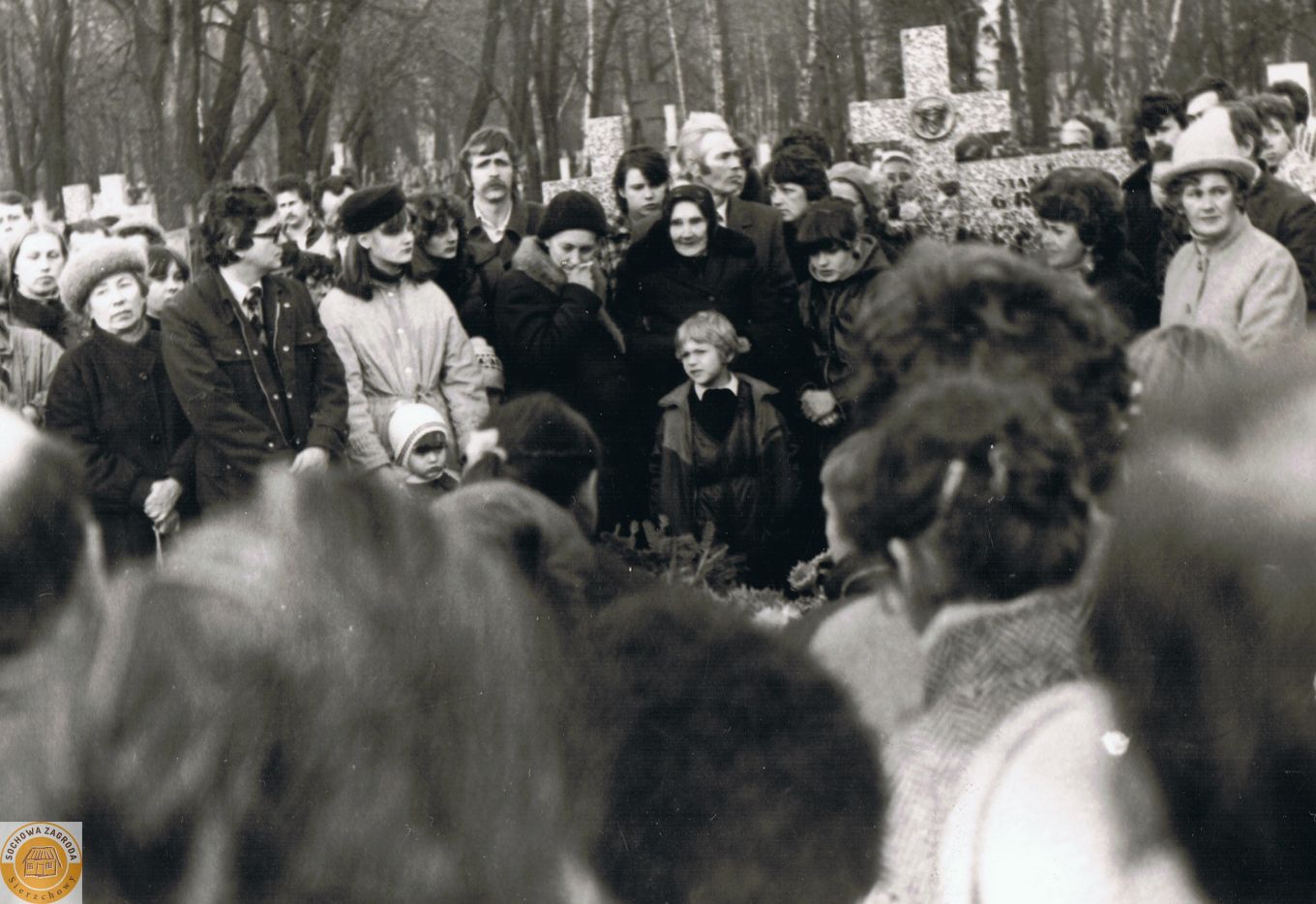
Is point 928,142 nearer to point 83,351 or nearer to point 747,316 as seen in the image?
point 747,316

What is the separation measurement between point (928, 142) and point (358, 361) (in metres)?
2.53

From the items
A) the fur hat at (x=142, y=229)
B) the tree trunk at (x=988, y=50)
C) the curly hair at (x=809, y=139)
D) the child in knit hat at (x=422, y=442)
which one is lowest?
the child in knit hat at (x=422, y=442)

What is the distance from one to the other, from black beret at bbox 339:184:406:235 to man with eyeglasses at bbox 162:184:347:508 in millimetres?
191

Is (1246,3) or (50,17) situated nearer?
(50,17)

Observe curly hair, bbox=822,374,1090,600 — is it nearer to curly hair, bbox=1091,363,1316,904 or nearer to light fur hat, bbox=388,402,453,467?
curly hair, bbox=1091,363,1316,904

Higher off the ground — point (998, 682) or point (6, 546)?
point (6, 546)

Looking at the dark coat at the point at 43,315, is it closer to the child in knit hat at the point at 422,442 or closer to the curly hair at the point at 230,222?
the curly hair at the point at 230,222

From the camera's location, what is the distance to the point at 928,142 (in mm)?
5602

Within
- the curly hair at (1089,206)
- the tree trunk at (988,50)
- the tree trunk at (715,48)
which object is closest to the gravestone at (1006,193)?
the curly hair at (1089,206)

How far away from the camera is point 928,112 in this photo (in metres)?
5.77

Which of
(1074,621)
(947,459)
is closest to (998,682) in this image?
(1074,621)

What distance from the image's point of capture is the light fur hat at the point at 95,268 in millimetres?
4066

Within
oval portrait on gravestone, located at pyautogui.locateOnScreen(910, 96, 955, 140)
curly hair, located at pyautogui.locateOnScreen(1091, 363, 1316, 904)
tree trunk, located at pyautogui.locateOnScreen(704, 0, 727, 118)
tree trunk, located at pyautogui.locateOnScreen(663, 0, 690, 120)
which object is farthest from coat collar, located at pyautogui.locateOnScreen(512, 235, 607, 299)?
tree trunk, located at pyautogui.locateOnScreen(704, 0, 727, 118)

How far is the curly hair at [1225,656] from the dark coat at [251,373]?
1.91 meters
